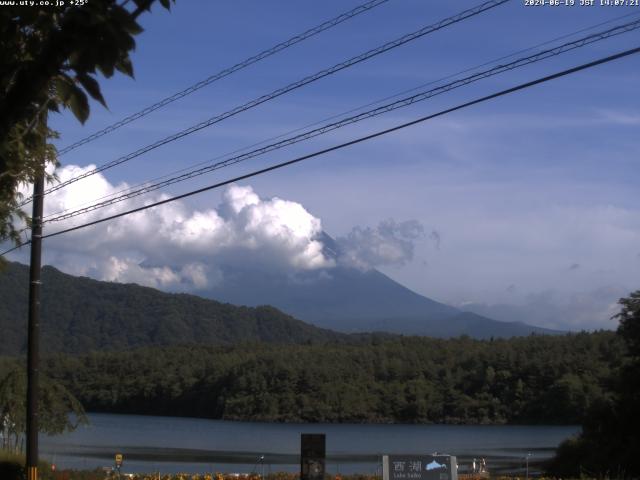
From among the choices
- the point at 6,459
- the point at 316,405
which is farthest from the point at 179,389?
the point at 6,459

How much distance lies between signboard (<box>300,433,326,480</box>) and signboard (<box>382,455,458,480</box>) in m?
1.04

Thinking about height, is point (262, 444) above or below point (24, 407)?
below

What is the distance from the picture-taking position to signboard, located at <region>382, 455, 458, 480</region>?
14320mm

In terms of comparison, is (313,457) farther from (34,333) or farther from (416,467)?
(34,333)

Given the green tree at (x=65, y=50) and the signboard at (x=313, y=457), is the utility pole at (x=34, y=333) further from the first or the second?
the green tree at (x=65, y=50)

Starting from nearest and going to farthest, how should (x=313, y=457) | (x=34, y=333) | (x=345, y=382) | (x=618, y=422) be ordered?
(x=313, y=457) < (x=34, y=333) < (x=618, y=422) < (x=345, y=382)

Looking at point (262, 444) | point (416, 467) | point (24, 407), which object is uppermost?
point (24, 407)

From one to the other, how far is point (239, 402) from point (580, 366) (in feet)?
127

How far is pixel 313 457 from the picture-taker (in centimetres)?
1402

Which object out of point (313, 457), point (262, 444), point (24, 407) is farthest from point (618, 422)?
point (262, 444)

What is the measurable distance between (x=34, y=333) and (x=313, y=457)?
8609 mm

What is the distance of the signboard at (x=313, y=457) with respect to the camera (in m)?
14.0

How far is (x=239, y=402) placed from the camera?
105m

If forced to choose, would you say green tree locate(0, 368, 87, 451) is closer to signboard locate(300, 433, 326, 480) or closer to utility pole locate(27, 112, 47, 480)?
utility pole locate(27, 112, 47, 480)
